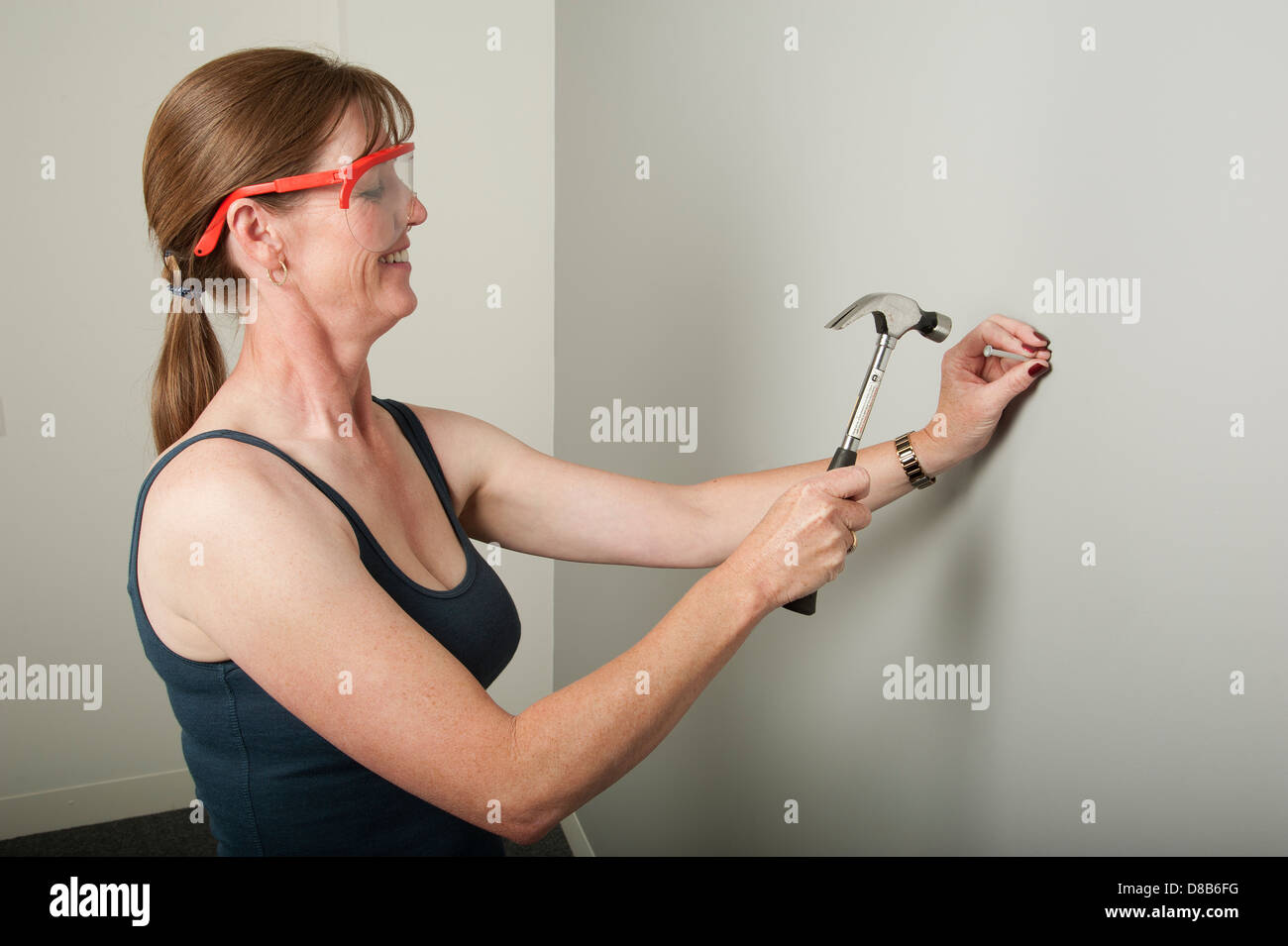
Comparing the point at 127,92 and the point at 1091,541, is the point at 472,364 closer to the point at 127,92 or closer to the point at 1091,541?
the point at 127,92

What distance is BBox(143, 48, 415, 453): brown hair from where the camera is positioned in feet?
3.72

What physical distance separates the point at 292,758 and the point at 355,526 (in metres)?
0.27

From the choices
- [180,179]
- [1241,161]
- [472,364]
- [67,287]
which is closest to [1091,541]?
[1241,161]

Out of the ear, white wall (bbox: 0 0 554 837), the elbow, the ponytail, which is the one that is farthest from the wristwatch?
white wall (bbox: 0 0 554 837)

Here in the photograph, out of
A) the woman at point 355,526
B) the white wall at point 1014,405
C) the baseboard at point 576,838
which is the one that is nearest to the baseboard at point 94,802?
the baseboard at point 576,838

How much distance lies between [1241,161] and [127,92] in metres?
2.82

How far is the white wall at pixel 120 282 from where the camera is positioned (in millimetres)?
2646

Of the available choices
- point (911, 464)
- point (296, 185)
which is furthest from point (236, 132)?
point (911, 464)

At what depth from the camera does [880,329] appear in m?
1.06

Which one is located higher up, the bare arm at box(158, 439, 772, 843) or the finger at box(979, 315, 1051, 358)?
the finger at box(979, 315, 1051, 358)

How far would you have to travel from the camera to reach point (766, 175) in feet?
5.01

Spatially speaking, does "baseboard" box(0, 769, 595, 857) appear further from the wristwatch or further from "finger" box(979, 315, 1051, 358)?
"finger" box(979, 315, 1051, 358)

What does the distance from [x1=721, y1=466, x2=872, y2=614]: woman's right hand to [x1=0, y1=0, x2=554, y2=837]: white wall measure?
192 centimetres
